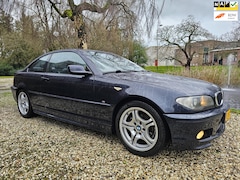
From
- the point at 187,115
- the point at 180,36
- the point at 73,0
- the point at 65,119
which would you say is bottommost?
the point at 65,119

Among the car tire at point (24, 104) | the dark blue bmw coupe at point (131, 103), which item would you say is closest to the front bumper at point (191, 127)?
the dark blue bmw coupe at point (131, 103)

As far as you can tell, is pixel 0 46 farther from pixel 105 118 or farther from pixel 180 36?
pixel 105 118

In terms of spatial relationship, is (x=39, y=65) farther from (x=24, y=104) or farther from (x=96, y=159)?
(x=96, y=159)

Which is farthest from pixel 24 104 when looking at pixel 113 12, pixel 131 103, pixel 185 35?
pixel 185 35

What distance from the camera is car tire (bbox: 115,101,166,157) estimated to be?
6.73 ft

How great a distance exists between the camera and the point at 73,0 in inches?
259

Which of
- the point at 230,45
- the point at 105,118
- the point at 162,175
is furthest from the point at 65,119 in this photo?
the point at 230,45

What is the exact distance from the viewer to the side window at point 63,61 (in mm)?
2885

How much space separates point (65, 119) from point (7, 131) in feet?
3.32

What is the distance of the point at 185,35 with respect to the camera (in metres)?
20.7

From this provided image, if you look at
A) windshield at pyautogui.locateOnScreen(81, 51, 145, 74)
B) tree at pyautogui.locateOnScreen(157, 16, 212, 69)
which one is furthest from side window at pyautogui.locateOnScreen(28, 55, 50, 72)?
tree at pyautogui.locateOnScreen(157, 16, 212, 69)

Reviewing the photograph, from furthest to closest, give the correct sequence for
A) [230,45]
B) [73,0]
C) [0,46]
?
1. [230,45]
2. [0,46]
3. [73,0]

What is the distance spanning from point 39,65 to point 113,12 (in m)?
4.01

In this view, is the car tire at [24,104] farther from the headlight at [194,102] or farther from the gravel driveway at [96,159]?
the headlight at [194,102]
